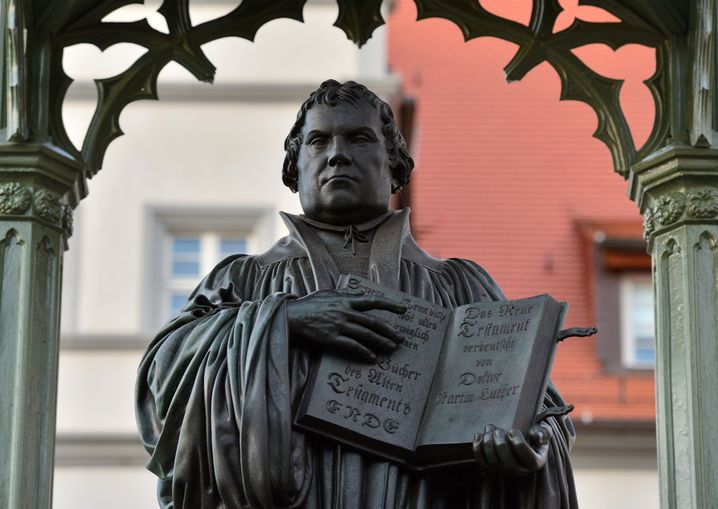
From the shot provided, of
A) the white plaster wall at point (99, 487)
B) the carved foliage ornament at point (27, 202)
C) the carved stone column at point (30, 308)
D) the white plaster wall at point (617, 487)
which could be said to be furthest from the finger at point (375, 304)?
the white plaster wall at point (617, 487)

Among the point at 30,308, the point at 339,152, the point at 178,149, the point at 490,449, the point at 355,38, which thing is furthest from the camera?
the point at 178,149

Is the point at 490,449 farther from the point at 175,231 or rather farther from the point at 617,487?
the point at 175,231

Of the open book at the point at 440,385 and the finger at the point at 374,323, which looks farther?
the finger at the point at 374,323

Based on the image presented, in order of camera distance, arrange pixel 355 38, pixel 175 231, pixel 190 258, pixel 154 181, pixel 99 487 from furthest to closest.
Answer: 1. pixel 154 181
2. pixel 175 231
3. pixel 190 258
4. pixel 99 487
5. pixel 355 38

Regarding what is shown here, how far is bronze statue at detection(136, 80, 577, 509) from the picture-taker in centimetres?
1062

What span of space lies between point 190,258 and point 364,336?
17.7 metres

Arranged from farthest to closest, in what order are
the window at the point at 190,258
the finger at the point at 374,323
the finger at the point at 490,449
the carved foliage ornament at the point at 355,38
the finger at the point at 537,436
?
the window at the point at 190,258
the carved foliage ornament at the point at 355,38
the finger at the point at 374,323
the finger at the point at 537,436
the finger at the point at 490,449

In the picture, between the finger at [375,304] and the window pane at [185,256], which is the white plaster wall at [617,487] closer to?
the window pane at [185,256]

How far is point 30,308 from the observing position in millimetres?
11750

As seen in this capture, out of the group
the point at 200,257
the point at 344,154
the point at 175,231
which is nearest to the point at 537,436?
the point at 344,154

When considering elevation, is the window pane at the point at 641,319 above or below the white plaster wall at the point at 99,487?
above

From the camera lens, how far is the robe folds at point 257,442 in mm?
10617

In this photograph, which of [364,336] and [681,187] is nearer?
[364,336]

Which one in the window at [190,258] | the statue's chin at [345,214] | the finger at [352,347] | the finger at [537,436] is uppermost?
the window at [190,258]
